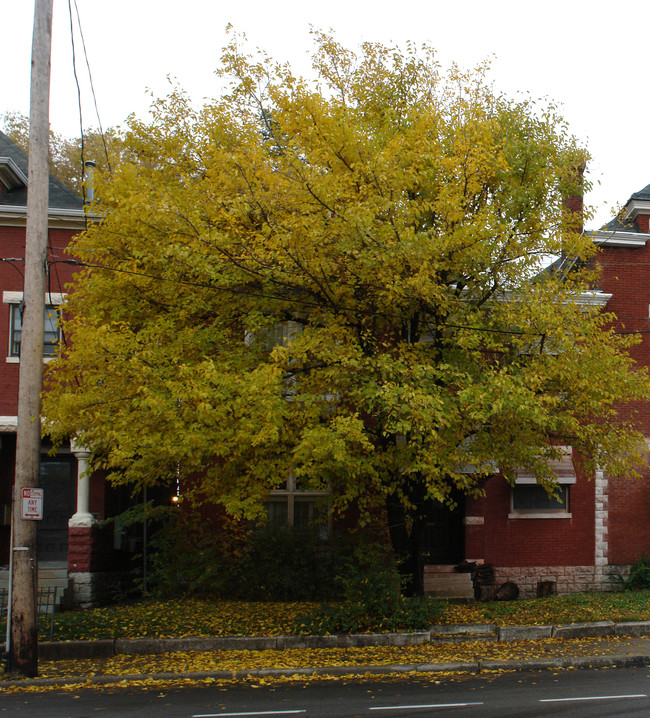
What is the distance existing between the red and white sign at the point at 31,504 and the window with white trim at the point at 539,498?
39.6 feet

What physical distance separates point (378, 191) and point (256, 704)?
748cm

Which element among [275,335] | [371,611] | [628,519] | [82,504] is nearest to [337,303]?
[275,335]

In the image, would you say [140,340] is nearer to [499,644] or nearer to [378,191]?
[378,191]

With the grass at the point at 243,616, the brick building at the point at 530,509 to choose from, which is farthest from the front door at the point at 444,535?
the grass at the point at 243,616

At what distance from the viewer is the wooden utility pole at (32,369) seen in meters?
10.3

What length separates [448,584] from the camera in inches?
696

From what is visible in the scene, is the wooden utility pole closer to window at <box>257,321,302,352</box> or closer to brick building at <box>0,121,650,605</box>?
window at <box>257,321,302,352</box>

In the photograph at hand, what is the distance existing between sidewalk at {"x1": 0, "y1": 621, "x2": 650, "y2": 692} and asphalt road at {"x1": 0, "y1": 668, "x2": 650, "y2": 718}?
A: 55 centimetres

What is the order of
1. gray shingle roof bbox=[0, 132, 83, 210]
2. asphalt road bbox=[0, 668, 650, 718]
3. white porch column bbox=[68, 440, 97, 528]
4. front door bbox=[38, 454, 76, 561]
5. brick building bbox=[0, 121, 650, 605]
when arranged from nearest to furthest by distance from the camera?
1. asphalt road bbox=[0, 668, 650, 718]
2. white porch column bbox=[68, 440, 97, 528]
3. gray shingle roof bbox=[0, 132, 83, 210]
4. brick building bbox=[0, 121, 650, 605]
5. front door bbox=[38, 454, 76, 561]

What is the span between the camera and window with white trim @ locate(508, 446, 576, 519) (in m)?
18.7

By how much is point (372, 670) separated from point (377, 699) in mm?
1743

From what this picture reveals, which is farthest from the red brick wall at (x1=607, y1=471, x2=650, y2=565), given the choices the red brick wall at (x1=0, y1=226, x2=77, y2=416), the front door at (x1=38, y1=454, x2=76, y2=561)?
the red brick wall at (x1=0, y1=226, x2=77, y2=416)

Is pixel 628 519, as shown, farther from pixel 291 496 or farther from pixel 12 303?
pixel 12 303

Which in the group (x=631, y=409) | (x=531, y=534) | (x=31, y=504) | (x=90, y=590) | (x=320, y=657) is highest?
(x=631, y=409)
